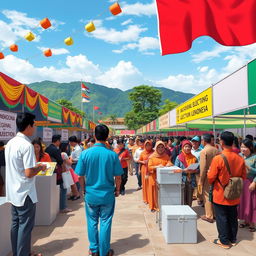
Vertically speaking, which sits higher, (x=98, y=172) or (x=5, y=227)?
(x=98, y=172)

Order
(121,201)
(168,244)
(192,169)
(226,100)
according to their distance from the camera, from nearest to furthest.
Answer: (168,244)
(192,169)
(226,100)
(121,201)

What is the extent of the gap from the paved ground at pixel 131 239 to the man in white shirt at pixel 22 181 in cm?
73

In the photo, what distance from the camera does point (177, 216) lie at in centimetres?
402

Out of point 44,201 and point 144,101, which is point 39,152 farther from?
point 144,101

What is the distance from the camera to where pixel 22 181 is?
306cm

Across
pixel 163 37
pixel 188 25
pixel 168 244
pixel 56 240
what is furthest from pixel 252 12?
pixel 56 240

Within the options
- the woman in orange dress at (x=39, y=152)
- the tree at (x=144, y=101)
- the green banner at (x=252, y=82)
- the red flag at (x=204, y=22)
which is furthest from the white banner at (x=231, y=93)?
the tree at (x=144, y=101)

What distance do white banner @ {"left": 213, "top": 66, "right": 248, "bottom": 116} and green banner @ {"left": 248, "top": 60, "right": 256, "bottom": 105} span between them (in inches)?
6.9

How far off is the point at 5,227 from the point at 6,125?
2.62 m

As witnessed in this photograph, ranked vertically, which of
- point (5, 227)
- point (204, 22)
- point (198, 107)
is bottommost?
point (5, 227)

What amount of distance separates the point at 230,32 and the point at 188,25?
679 millimetres

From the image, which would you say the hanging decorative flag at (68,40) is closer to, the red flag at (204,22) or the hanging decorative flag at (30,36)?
the hanging decorative flag at (30,36)

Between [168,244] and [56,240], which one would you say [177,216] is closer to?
[168,244]

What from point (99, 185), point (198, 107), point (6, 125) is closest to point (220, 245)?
point (99, 185)
